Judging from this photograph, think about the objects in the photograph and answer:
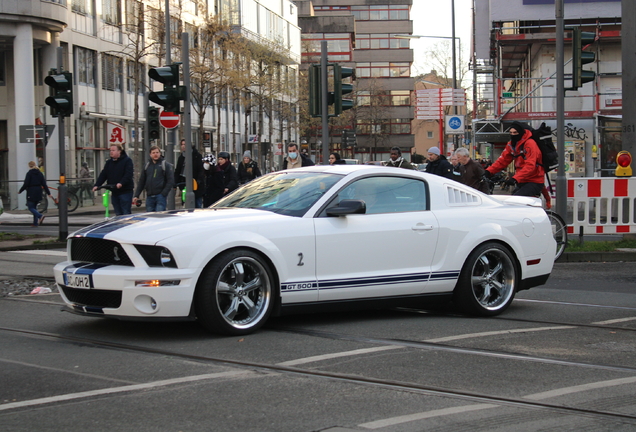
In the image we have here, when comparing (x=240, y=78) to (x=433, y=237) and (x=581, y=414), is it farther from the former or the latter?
(x=581, y=414)

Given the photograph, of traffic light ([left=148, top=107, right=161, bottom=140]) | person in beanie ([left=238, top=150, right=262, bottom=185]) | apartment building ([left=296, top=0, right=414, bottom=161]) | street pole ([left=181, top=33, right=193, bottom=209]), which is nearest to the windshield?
street pole ([left=181, top=33, right=193, bottom=209])

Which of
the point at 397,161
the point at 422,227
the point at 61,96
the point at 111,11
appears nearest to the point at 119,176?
the point at 61,96

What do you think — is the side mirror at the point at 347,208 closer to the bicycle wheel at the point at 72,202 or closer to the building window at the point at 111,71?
the bicycle wheel at the point at 72,202

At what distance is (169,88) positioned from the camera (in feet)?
50.0

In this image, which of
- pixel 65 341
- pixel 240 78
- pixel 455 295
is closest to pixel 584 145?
pixel 240 78

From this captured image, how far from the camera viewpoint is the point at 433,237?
799 cm

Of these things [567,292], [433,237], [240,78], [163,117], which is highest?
[240,78]

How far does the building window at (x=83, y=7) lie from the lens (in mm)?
41000

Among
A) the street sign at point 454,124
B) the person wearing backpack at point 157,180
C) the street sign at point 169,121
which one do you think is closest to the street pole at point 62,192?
the person wearing backpack at point 157,180

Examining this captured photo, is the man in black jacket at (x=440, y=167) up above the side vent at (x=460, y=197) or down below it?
above

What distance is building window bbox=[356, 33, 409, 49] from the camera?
114 m

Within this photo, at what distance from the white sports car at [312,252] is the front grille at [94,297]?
0.04 feet

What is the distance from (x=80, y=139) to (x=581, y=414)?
3976 centimetres

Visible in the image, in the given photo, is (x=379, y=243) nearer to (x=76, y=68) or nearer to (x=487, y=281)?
(x=487, y=281)
